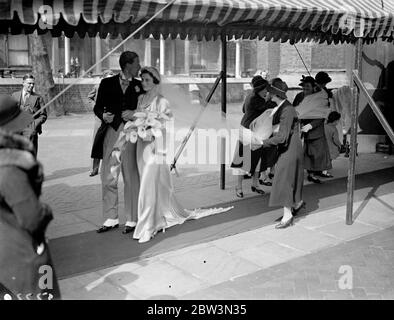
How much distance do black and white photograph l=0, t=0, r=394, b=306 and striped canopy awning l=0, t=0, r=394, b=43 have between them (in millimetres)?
17

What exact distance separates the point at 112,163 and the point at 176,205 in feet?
3.51

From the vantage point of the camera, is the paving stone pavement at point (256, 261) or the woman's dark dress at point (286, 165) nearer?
the paving stone pavement at point (256, 261)

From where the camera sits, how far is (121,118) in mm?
6129

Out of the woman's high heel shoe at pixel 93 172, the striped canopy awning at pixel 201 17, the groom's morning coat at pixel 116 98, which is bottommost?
the woman's high heel shoe at pixel 93 172

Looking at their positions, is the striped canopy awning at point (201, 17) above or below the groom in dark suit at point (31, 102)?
above

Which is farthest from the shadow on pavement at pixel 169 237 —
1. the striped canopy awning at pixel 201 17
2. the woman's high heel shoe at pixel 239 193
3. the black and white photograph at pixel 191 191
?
the striped canopy awning at pixel 201 17

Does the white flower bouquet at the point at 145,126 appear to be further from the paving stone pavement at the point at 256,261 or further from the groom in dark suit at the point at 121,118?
the paving stone pavement at the point at 256,261

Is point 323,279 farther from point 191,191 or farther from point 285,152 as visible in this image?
point 191,191

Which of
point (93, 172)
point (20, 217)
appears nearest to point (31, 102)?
point (93, 172)

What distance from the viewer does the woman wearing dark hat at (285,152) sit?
6.23 metres

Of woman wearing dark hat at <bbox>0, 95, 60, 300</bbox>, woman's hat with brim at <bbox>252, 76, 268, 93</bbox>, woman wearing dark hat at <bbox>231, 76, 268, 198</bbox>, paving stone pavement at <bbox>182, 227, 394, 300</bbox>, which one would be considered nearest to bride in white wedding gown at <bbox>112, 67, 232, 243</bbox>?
paving stone pavement at <bbox>182, 227, 394, 300</bbox>

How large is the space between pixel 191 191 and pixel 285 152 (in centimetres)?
258

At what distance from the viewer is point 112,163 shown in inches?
242

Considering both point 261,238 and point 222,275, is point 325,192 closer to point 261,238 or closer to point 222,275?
point 261,238
